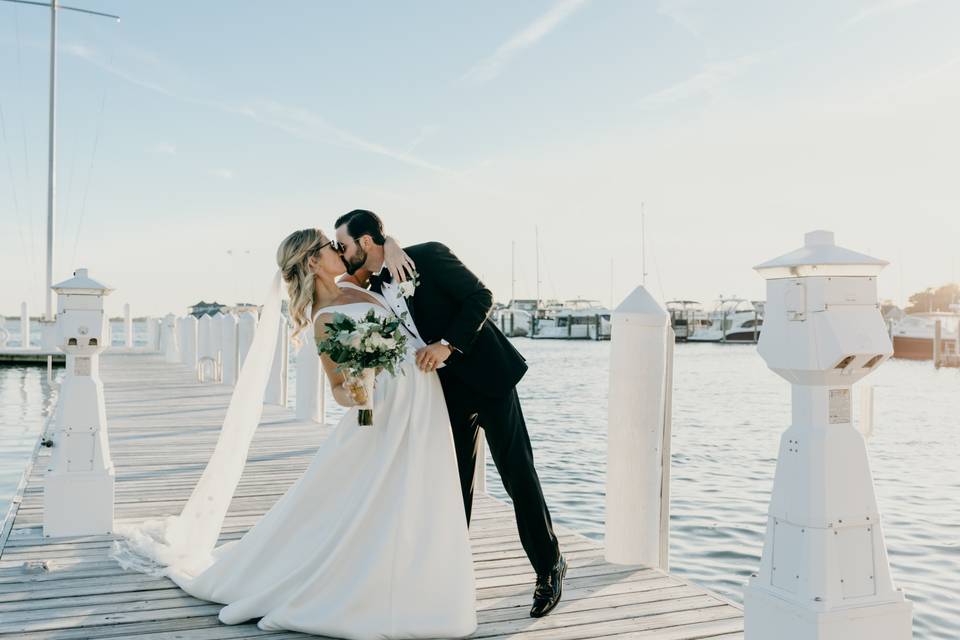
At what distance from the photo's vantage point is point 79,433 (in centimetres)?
504

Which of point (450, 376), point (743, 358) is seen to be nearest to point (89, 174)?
point (450, 376)

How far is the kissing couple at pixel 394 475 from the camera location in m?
3.45

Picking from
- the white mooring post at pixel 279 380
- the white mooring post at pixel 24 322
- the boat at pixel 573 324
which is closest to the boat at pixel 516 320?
the boat at pixel 573 324

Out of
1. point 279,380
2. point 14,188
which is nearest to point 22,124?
point 14,188

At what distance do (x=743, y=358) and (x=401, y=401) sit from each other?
1918 inches

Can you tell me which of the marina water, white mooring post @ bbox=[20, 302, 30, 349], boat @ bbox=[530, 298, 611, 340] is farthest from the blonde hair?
boat @ bbox=[530, 298, 611, 340]

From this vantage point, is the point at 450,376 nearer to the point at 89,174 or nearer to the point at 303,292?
the point at 303,292

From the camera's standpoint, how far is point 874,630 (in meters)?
2.61

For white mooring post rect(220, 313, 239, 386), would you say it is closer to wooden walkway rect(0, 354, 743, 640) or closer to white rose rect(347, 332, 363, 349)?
wooden walkway rect(0, 354, 743, 640)

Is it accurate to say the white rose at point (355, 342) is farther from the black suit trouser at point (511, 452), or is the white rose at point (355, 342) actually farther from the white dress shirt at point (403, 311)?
the black suit trouser at point (511, 452)

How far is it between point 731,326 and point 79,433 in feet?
240

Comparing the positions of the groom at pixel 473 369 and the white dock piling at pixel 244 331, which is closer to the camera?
the groom at pixel 473 369

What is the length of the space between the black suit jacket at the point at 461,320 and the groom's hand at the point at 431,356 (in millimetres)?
60

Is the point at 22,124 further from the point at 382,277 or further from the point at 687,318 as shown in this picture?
the point at 687,318
